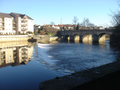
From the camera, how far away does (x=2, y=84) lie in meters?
8.00

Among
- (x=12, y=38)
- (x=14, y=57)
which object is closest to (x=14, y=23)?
(x=12, y=38)

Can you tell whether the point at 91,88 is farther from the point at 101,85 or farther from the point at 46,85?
the point at 46,85

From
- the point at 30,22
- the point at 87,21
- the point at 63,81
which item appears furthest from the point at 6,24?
the point at 63,81

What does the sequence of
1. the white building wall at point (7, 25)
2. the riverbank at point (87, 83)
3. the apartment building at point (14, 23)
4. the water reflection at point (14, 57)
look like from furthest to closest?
1. the white building wall at point (7, 25)
2. the apartment building at point (14, 23)
3. the water reflection at point (14, 57)
4. the riverbank at point (87, 83)

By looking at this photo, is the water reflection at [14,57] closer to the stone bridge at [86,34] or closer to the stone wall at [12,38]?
the stone wall at [12,38]

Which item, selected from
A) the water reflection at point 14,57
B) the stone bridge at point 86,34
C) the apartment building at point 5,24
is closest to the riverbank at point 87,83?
the water reflection at point 14,57

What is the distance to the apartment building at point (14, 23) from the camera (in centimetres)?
6525

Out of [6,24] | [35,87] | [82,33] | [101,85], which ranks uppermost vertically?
[6,24]

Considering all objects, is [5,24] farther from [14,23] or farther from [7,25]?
[14,23]

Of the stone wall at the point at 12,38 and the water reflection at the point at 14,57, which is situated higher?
the stone wall at the point at 12,38

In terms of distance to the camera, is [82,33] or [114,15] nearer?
[114,15]

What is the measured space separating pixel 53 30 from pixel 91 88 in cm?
8544

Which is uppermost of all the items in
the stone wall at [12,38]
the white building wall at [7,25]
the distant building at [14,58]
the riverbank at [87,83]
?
the white building wall at [7,25]

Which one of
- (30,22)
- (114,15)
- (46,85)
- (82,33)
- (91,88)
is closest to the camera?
(46,85)
